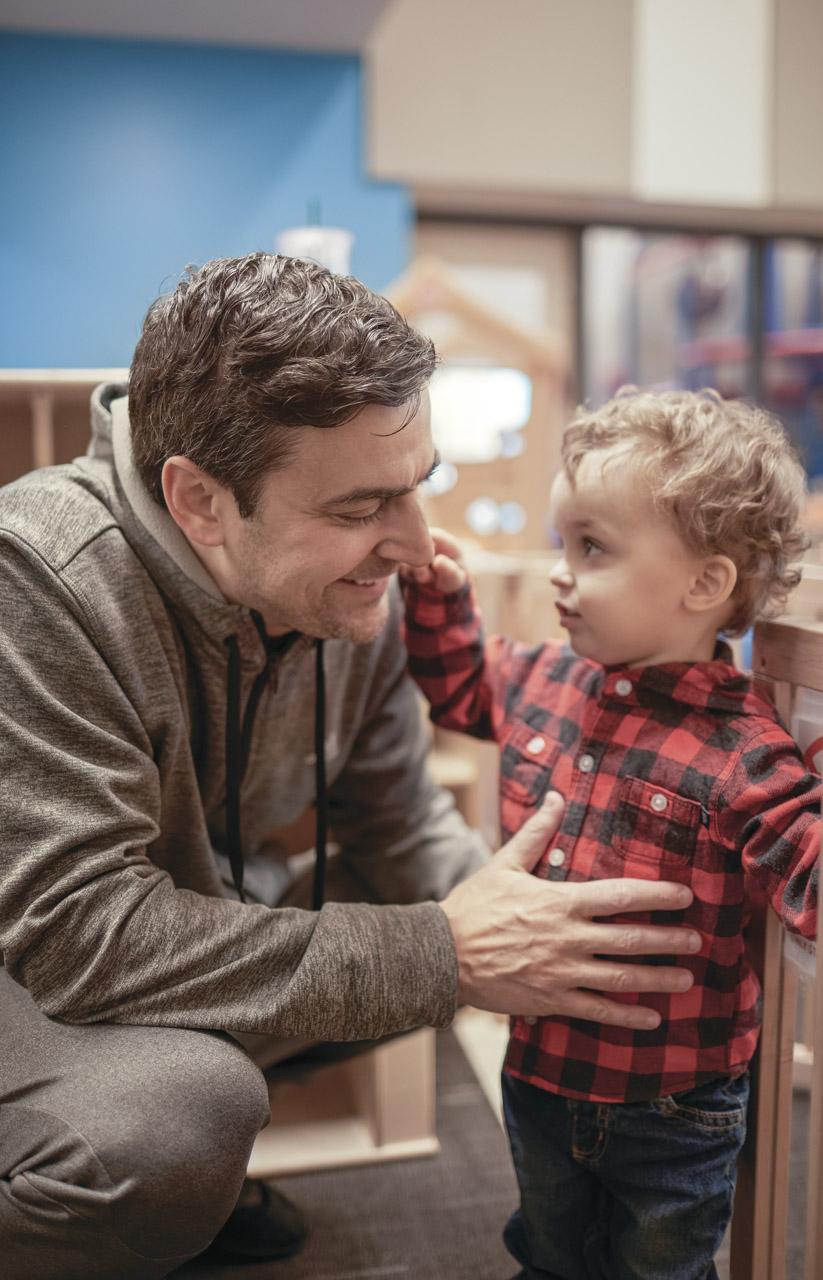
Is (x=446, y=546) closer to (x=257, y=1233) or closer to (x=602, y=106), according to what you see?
(x=257, y=1233)

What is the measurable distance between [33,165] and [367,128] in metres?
0.94

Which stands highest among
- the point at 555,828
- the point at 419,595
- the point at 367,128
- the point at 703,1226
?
the point at 367,128

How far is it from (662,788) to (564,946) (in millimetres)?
153

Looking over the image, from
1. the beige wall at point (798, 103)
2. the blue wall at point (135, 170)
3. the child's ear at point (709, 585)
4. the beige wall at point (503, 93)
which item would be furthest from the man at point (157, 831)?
the beige wall at point (798, 103)

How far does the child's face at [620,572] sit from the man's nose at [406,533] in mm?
121

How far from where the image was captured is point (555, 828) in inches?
36.1

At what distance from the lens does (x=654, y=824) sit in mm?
859

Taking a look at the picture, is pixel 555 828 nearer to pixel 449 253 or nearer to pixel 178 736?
pixel 178 736

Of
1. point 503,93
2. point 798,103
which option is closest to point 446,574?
point 503,93

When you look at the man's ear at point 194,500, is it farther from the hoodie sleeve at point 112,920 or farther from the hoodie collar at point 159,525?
the hoodie sleeve at point 112,920

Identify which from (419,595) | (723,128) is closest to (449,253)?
Result: (723,128)

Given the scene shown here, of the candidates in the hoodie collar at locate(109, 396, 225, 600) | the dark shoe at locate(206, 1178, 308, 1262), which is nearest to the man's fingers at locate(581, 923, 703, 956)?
the hoodie collar at locate(109, 396, 225, 600)

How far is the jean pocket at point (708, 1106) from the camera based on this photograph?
0.87 m

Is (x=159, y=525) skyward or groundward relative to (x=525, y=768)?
skyward
